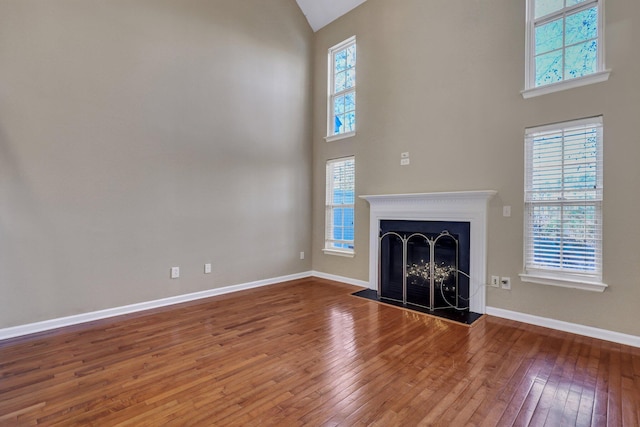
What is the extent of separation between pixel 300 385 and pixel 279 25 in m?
5.09

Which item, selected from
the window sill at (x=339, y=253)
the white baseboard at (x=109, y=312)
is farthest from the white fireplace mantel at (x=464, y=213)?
the white baseboard at (x=109, y=312)

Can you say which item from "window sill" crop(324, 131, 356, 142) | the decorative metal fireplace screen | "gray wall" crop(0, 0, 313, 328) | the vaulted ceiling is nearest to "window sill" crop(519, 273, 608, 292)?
the decorative metal fireplace screen

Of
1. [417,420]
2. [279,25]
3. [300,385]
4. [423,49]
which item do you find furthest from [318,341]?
[279,25]

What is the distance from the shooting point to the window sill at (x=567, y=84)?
2.75m

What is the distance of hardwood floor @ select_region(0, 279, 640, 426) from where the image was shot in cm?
177

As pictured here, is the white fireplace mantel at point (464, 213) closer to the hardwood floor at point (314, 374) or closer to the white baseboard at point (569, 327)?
the white baseboard at point (569, 327)

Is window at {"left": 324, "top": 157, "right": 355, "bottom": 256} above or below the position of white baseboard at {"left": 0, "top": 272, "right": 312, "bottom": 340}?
above

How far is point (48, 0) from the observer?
2.93 meters

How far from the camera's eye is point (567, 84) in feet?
9.61

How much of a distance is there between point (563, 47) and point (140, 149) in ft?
15.1

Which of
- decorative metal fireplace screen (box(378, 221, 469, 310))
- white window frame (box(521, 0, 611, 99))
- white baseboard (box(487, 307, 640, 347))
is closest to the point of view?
white baseboard (box(487, 307, 640, 347))

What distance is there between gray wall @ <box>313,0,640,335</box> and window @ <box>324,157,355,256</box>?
0.15 metres

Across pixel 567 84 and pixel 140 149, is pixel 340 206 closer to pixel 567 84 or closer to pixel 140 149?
pixel 140 149

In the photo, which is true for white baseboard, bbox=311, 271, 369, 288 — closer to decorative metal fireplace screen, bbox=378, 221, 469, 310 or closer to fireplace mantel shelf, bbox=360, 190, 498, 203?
decorative metal fireplace screen, bbox=378, 221, 469, 310
